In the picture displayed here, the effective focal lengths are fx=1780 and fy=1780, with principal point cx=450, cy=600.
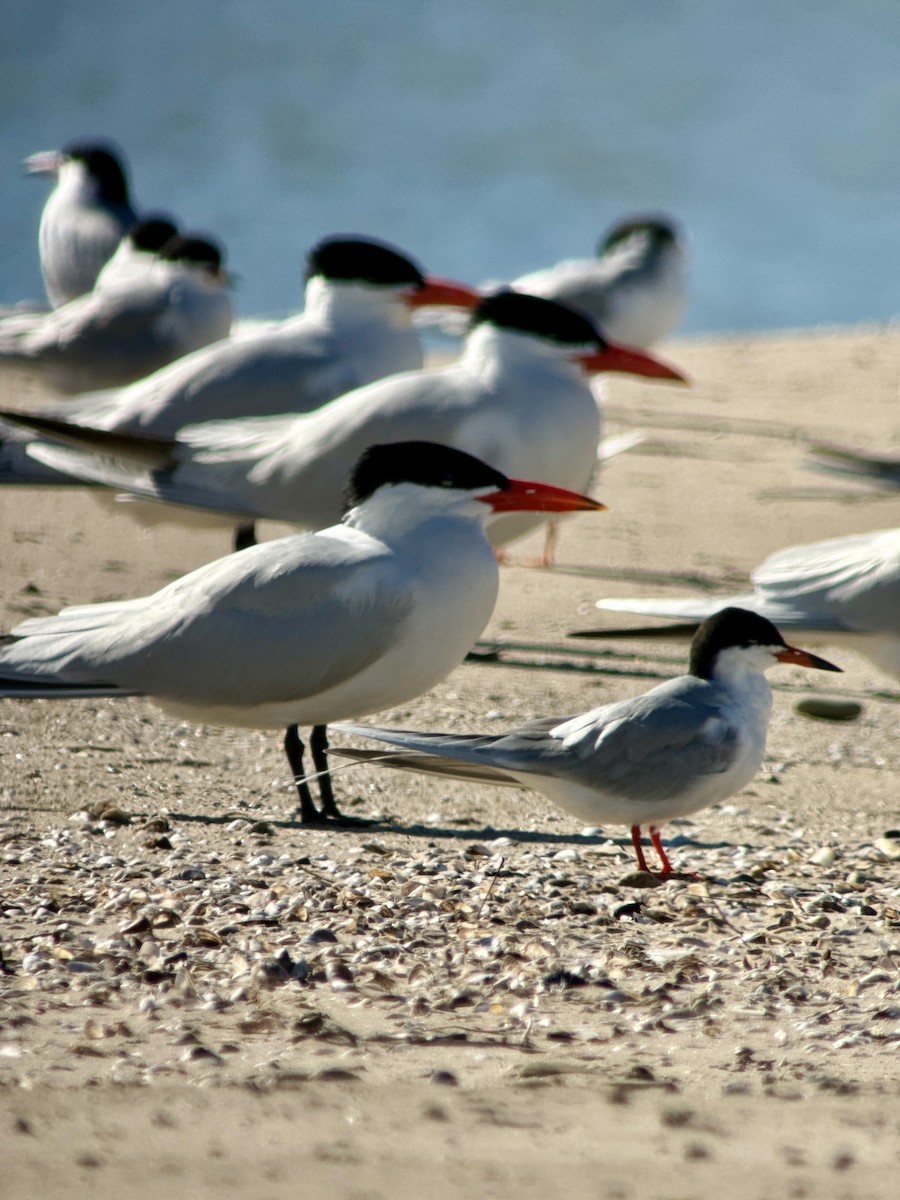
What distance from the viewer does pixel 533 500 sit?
14.3ft

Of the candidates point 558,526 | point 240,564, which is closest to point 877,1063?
point 240,564

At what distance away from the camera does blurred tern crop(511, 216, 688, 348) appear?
481 inches

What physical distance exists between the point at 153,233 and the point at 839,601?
16.7ft

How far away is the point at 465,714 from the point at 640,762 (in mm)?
1582

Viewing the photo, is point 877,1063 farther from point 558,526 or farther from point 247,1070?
point 558,526

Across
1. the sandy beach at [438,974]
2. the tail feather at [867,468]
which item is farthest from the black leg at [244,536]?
the tail feather at [867,468]

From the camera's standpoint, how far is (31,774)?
443cm

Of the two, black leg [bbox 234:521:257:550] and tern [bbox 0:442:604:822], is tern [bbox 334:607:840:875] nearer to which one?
tern [bbox 0:442:604:822]

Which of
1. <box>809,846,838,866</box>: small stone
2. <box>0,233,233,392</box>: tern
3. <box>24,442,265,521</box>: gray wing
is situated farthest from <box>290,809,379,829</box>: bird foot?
<box>0,233,233,392</box>: tern

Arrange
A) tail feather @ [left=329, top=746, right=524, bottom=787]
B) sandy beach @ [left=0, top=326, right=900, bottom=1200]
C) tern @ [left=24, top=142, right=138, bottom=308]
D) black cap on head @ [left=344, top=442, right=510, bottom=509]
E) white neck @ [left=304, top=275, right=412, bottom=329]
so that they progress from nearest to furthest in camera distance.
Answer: sandy beach @ [left=0, top=326, right=900, bottom=1200], tail feather @ [left=329, top=746, right=524, bottom=787], black cap on head @ [left=344, top=442, right=510, bottom=509], white neck @ [left=304, top=275, right=412, bottom=329], tern @ [left=24, top=142, right=138, bottom=308]

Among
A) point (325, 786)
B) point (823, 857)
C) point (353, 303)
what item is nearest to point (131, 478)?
point (353, 303)

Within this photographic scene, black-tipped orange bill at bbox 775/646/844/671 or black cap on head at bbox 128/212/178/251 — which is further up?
black cap on head at bbox 128/212/178/251

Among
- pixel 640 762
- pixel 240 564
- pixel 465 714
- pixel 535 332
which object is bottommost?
pixel 465 714

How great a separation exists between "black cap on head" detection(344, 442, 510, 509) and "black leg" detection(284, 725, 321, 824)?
22.7 inches
